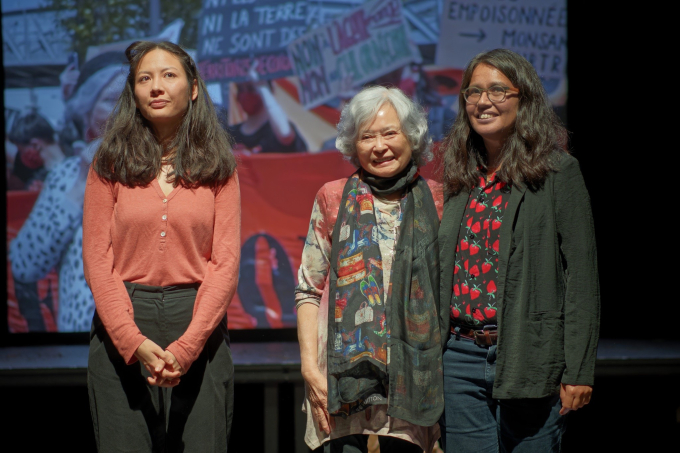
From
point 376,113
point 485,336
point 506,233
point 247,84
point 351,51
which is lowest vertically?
point 485,336

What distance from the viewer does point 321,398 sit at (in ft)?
6.04

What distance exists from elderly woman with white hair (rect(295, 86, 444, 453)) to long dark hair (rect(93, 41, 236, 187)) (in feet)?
1.17

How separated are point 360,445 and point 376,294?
44 cm

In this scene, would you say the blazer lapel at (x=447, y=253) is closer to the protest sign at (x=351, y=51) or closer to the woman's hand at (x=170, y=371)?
the woman's hand at (x=170, y=371)

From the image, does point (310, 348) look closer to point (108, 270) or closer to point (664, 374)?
point (108, 270)

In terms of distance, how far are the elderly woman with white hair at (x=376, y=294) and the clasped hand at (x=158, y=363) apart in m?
0.37

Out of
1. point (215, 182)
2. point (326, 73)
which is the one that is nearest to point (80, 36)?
point (326, 73)

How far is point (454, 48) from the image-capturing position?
12.0 ft

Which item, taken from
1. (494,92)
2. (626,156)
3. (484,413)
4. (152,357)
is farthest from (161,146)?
(626,156)

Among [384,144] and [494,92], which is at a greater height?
[494,92]

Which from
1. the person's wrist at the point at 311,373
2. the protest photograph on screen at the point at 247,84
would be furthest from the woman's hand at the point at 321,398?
the protest photograph on screen at the point at 247,84

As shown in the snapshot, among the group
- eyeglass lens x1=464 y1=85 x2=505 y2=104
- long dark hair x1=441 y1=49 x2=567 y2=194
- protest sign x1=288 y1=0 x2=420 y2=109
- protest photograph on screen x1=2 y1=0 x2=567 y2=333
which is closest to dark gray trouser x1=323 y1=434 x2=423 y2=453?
long dark hair x1=441 y1=49 x2=567 y2=194

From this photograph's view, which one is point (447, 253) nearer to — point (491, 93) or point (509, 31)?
point (491, 93)

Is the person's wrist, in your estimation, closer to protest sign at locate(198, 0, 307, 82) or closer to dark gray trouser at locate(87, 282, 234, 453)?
dark gray trouser at locate(87, 282, 234, 453)
